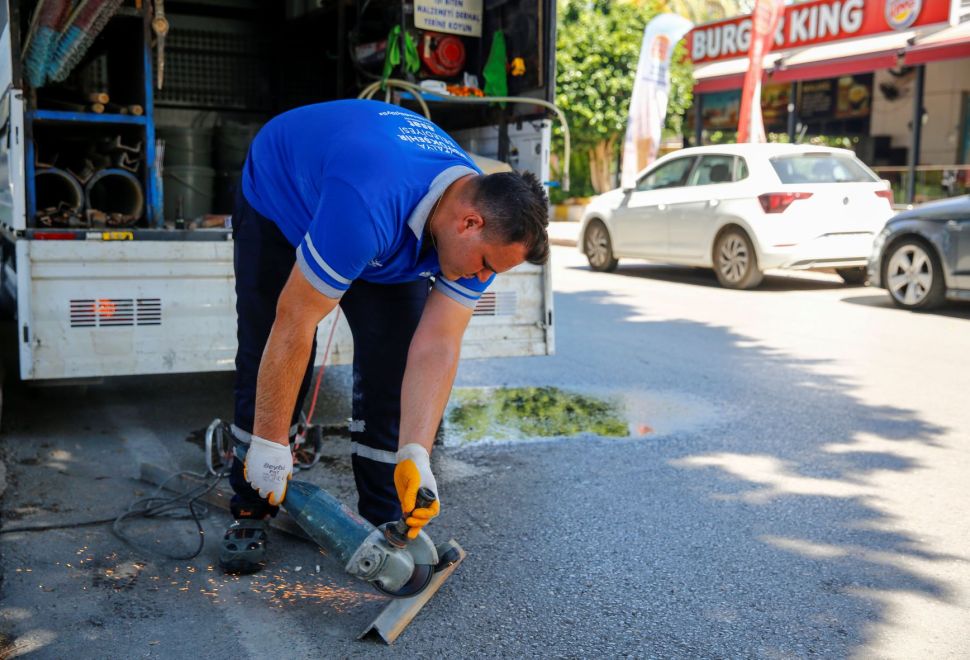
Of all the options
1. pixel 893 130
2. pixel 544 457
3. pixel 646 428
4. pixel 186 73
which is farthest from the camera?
pixel 893 130

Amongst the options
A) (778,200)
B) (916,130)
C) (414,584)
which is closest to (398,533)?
(414,584)

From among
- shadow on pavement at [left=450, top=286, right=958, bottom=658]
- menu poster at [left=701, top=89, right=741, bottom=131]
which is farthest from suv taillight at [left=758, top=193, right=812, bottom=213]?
menu poster at [left=701, top=89, right=741, bottom=131]

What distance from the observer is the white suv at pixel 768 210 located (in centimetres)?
1118

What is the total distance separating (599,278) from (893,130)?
43.8ft

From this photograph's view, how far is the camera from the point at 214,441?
482 centimetres

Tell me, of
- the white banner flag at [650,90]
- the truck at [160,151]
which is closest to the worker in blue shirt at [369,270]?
the truck at [160,151]

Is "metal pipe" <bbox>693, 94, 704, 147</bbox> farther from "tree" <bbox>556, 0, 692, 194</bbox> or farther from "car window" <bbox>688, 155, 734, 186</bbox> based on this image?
"car window" <bbox>688, 155, 734, 186</bbox>

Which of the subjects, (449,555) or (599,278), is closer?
(449,555)

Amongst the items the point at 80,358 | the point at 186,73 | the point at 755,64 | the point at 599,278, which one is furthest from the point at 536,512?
the point at 755,64

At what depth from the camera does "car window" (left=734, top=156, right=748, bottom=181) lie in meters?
11.6

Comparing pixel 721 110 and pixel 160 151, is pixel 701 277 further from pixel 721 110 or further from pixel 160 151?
pixel 721 110

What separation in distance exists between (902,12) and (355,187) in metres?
19.3

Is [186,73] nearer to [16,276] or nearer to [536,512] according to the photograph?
[16,276]

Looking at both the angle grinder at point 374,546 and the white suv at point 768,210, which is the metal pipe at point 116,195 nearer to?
the angle grinder at point 374,546
